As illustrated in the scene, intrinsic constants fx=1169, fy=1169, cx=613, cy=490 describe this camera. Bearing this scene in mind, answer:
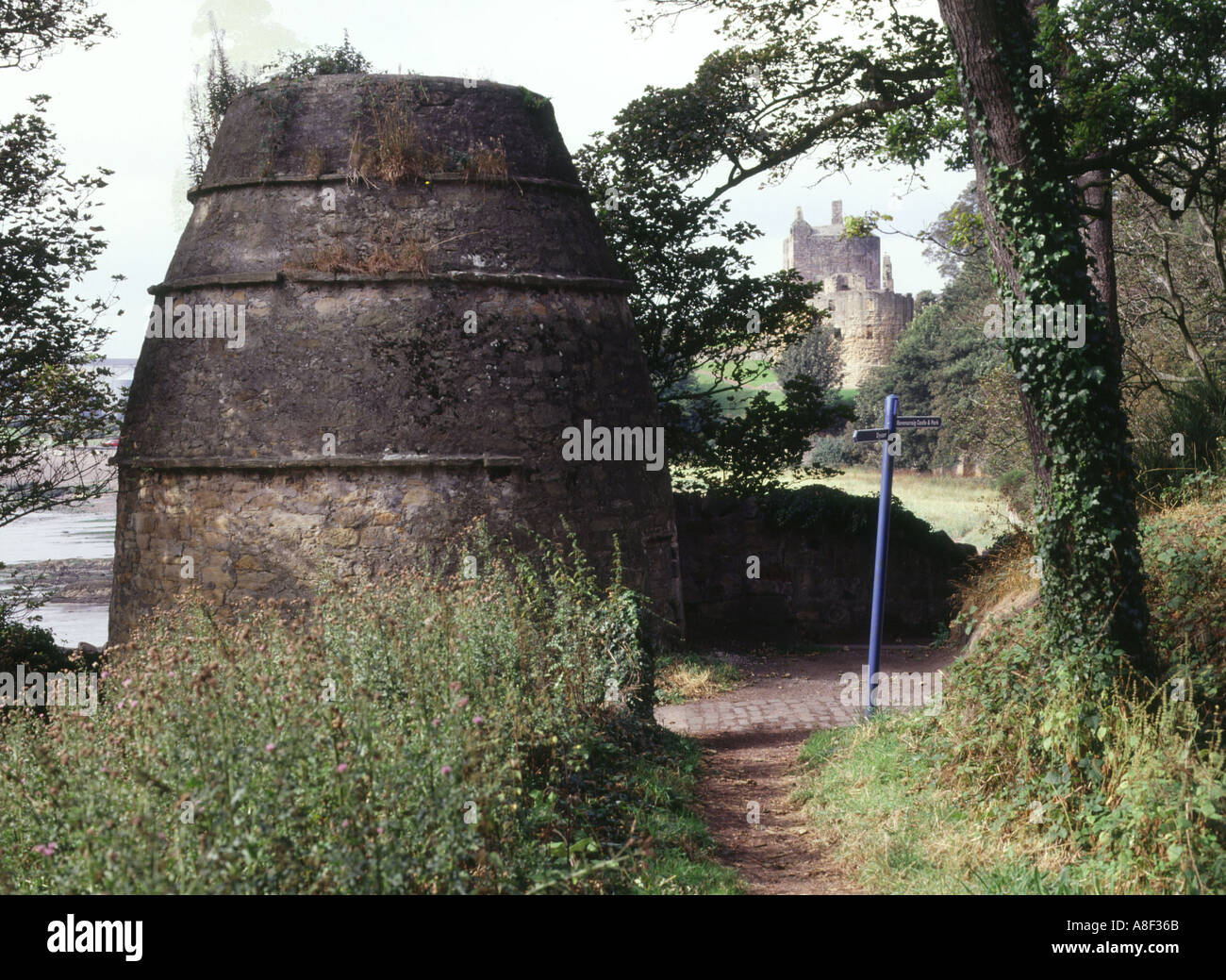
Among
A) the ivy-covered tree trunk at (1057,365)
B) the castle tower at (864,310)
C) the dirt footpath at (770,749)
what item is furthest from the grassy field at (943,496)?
the ivy-covered tree trunk at (1057,365)

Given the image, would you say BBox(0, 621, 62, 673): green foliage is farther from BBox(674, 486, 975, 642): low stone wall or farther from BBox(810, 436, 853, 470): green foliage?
BBox(810, 436, 853, 470): green foliage

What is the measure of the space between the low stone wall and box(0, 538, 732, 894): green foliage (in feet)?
30.8

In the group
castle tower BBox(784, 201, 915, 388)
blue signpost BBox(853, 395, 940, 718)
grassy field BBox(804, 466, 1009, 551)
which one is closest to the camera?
blue signpost BBox(853, 395, 940, 718)

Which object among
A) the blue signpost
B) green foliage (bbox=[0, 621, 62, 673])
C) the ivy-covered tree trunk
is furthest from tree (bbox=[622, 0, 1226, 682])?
green foliage (bbox=[0, 621, 62, 673])

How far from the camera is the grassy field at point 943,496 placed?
27328 mm

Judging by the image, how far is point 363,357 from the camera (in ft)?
36.5

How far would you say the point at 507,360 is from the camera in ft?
37.8

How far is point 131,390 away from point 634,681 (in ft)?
21.6

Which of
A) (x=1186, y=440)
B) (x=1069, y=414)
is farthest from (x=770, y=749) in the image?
(x=1186, y=440)

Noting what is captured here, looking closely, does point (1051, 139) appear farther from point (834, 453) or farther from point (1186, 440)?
point (834, 453)

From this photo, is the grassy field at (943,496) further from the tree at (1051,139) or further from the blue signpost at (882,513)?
the blue signpost at (882,513)

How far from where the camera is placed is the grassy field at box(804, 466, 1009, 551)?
89.7 ft

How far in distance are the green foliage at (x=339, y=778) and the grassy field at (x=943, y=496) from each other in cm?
1878

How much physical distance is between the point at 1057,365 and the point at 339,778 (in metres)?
4.91
